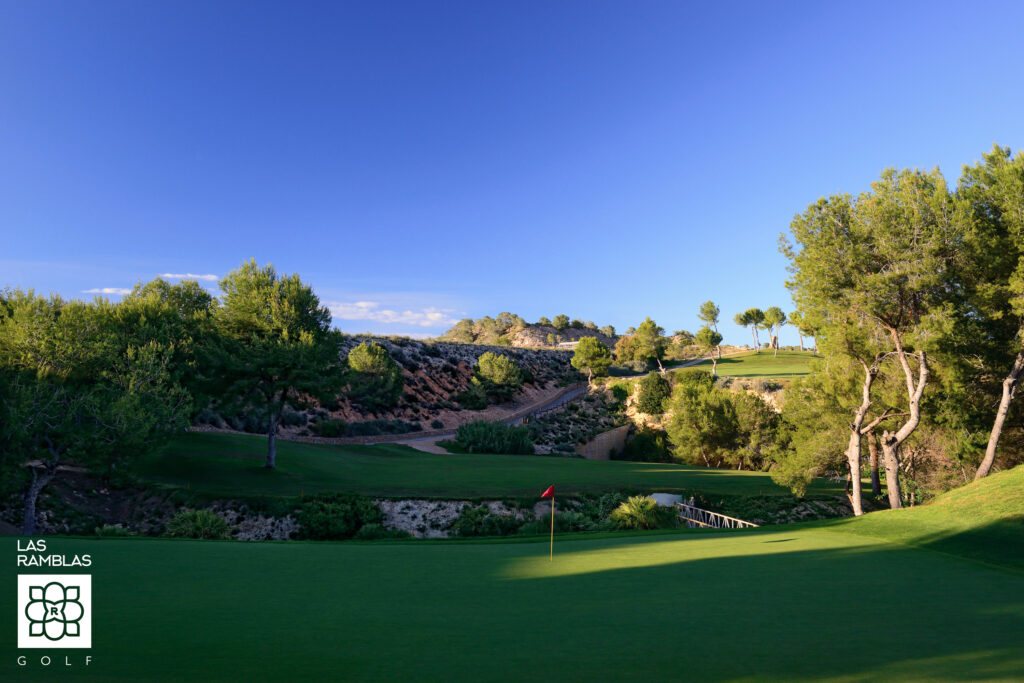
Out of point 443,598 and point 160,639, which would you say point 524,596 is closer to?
point 443,598

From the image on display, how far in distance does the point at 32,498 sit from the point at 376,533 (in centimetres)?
1156

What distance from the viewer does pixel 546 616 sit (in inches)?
230

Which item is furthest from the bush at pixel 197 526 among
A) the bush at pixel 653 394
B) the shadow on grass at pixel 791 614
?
the bush at pixel 653 394

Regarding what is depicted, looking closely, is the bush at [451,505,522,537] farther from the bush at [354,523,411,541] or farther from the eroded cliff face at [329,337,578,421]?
the eroded cliff face at [329,337,578,421]

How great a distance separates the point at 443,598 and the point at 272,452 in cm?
2311

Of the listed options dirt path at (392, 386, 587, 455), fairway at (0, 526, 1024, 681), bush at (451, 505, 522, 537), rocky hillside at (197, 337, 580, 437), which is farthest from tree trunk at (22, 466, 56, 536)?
dirt path at (392, 386, 587, 455)

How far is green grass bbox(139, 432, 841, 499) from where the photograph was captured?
23.9m

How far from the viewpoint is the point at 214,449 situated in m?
→ 29.8

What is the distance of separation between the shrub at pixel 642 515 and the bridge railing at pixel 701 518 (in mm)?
1095

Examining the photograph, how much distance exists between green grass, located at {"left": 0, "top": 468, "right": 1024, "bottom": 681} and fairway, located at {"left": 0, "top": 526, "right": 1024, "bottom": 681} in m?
0.02

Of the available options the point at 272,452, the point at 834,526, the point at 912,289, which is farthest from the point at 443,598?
the point at 272,452

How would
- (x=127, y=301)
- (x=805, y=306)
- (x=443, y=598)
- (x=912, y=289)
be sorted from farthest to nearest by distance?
1. (x=127, y=301)
2. (x=805, y=306)
3. (x=912, y=289)
4. (x=443, y=598)

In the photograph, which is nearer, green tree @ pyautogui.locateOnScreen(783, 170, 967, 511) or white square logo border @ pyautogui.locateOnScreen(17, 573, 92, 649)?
white square logo border @ pyautogui.locateOnScreen(17, 573, 92, 649)

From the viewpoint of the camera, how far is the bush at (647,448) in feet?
151
